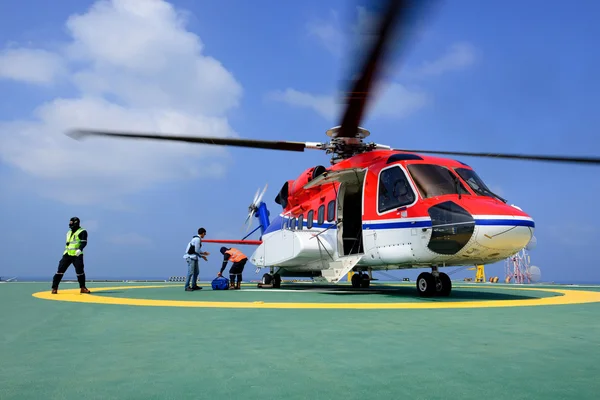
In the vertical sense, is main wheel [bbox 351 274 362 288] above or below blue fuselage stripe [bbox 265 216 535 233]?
below

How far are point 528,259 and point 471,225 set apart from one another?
2065 cm

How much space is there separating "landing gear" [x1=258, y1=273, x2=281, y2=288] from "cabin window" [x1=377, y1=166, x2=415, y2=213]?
261 inches

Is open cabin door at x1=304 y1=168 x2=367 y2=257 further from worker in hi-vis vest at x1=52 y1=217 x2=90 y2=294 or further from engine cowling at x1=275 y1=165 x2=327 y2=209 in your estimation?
worker in hi-vis vest at x1=52 y1=217 x2=90 y2=294

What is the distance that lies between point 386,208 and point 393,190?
42 cm

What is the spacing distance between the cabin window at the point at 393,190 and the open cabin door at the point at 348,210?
5.77 ft

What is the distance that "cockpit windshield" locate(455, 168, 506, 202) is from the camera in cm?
902

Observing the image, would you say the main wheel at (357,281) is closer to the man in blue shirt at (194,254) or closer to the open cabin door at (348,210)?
the open cabin door at (348,210)

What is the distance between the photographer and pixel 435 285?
368 inches

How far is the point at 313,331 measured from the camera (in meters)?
4.54

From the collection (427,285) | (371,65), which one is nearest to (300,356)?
(371,65)

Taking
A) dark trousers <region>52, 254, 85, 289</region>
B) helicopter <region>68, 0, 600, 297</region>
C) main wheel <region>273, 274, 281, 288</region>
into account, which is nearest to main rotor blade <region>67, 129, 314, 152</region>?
helicopter <region>68, 0, 600, 297</region>

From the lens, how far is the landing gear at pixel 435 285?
933cm

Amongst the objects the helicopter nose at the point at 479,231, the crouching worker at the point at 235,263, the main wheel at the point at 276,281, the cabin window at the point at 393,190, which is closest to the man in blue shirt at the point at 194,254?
the crouching worker at the point at 235,263

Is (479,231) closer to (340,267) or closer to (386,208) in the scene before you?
(386,208)
